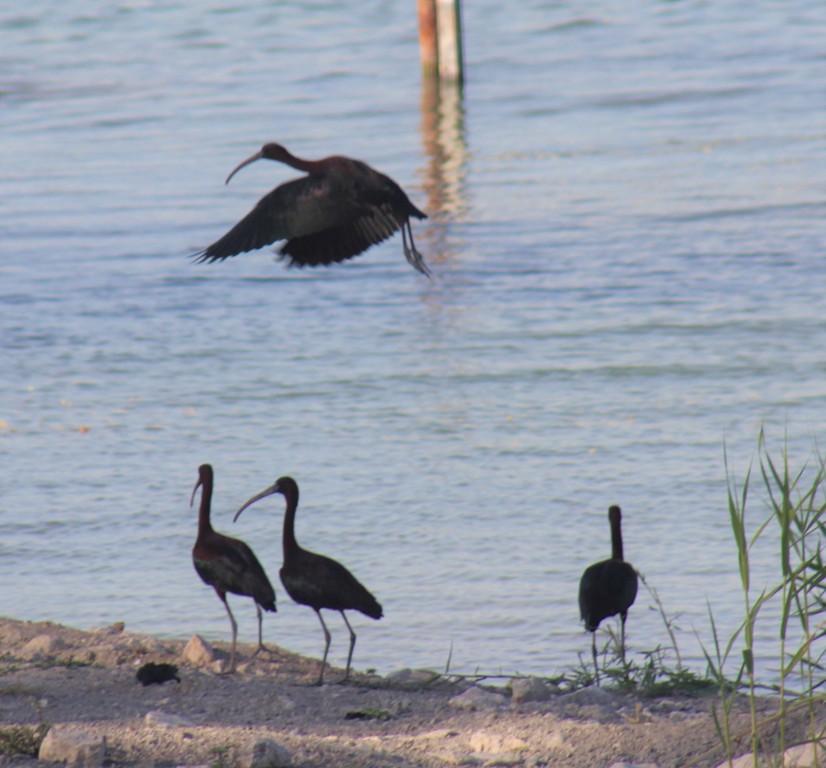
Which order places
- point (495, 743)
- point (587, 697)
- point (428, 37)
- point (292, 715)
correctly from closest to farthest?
point (495, 743) < point (292, 715) < point (587, 697) < point (428, 37)

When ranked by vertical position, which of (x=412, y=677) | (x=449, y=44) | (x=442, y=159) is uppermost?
(x=449, y=44)

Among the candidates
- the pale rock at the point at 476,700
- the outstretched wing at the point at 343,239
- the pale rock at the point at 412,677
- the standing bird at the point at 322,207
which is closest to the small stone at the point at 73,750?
the pale rock at the point at 476,700

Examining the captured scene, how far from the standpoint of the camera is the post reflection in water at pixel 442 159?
48.7 feet

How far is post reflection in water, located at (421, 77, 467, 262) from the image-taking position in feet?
48.7

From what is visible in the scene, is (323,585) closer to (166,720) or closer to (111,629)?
(111,629)

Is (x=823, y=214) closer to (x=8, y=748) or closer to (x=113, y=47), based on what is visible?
(x=8, y=748)

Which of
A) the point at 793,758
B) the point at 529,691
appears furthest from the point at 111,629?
the point at 793,758

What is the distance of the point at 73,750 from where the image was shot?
4.61 m

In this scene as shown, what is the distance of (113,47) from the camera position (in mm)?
29641

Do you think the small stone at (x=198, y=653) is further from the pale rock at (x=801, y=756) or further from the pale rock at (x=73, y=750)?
the pale rock at (x=801, y=756)

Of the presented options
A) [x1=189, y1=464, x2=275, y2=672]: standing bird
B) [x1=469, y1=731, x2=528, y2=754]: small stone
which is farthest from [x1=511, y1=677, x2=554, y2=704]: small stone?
[x1=189, y1=464, x2=275, y2=672]: standing bird

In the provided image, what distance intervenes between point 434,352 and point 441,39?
1222 cm

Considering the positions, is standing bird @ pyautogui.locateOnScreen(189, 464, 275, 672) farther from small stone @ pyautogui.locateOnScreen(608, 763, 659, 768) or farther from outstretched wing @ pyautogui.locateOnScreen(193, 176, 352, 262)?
small stone @ pyautogui.locateOnScreen(608, 763, 659, 768)

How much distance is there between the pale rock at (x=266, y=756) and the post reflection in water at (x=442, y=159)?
950cm
